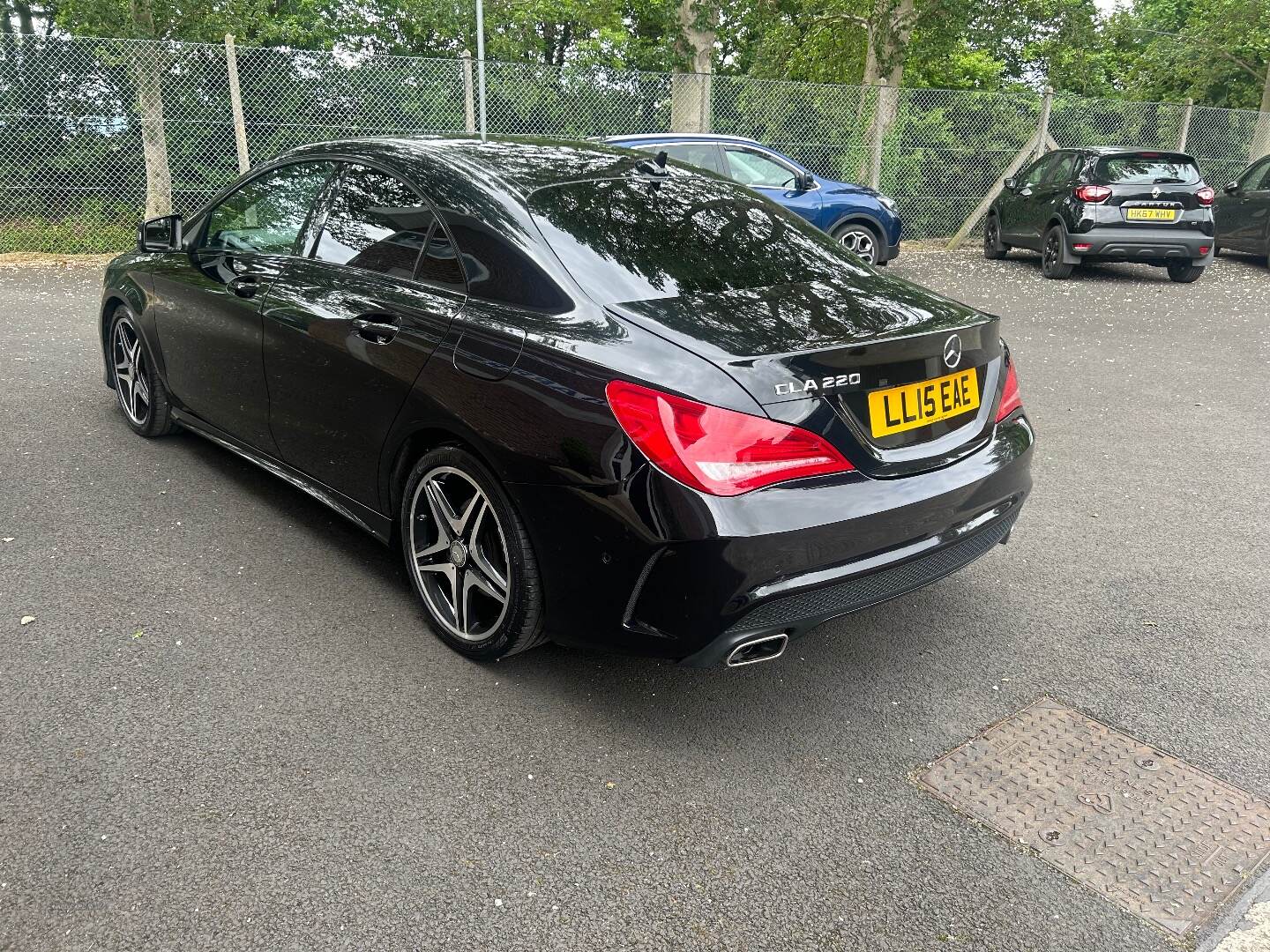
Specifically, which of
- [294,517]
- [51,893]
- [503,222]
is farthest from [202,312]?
[51,893]

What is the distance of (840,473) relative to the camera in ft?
8.72

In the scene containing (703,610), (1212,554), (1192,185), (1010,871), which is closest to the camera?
(1010,871)

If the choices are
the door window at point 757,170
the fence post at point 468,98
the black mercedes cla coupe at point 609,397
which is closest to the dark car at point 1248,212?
the door window at point 757,170

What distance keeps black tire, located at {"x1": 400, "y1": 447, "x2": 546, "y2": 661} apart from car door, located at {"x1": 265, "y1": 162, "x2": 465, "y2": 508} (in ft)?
0.81

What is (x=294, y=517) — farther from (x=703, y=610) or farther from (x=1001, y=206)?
(x=1001, y=206)

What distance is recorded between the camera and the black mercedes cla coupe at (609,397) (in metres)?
2.57

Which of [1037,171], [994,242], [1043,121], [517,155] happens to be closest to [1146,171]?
[1037,171]

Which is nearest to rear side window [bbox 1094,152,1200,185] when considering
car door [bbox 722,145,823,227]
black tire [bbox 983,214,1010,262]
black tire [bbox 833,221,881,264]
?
black tire [bbox 983,214,1010,262]

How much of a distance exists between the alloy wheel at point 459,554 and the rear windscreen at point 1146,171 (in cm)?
1098

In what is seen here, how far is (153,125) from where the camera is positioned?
12.2m

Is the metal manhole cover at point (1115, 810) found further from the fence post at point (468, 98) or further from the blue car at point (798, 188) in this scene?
the fence post at point (468, 98)

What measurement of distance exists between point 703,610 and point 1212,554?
8.93ft

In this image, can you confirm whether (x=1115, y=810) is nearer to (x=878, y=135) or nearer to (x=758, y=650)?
(x=758, y=650)

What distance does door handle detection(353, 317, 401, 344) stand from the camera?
10.8ft
